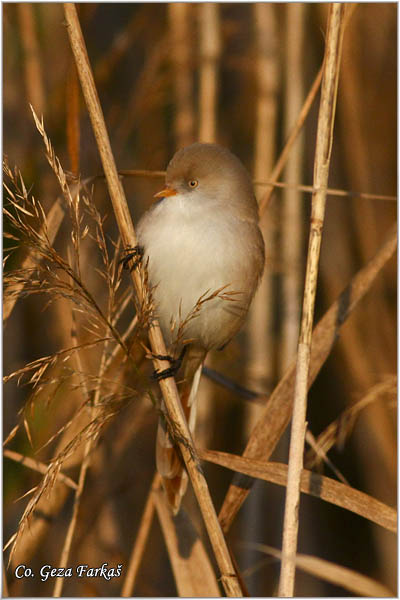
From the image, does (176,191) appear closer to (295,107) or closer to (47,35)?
(295,107)

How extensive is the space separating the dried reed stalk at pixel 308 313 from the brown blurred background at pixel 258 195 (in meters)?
1.15

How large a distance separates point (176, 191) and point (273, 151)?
950mm

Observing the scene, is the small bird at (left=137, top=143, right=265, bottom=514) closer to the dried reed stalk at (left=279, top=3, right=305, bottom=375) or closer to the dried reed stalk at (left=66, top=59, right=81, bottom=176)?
the dried reed stalk at (left=66, top=59, right=81, bottom=176)

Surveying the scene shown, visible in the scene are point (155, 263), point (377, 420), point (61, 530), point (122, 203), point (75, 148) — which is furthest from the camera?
point (377, 420)

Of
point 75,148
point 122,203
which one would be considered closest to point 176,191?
point 75,148

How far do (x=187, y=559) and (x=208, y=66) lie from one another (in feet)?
6.64

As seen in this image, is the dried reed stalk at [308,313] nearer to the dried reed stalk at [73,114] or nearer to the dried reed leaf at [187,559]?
the dried reed leaf at [187,559]

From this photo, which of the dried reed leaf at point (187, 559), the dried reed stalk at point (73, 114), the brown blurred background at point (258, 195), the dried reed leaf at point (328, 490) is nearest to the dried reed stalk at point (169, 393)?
the dried reed leaf at point (328, 490)

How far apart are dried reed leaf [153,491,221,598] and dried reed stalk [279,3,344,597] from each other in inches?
21.6

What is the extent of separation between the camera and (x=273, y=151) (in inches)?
114

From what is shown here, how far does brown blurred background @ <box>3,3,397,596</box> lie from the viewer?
2.64 metres

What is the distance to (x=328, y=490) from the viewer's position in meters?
1.59

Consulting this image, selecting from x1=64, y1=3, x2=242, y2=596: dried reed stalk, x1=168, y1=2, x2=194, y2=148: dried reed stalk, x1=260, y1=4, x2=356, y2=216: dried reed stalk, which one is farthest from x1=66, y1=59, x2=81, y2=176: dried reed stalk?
x1=168, y1=2, x2=194, y2=148: dried reed stalk

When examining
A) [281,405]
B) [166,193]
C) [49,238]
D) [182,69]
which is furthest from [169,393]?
[182,69]
